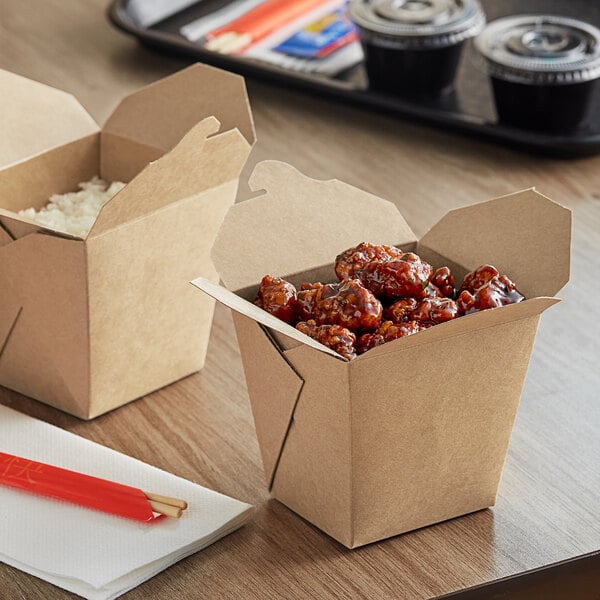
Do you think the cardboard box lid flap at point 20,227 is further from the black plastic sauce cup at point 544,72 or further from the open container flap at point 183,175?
the black plastic sauce cup at point 544,72

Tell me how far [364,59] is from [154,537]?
44.9 inches

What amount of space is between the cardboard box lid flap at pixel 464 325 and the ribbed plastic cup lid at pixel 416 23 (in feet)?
3.25

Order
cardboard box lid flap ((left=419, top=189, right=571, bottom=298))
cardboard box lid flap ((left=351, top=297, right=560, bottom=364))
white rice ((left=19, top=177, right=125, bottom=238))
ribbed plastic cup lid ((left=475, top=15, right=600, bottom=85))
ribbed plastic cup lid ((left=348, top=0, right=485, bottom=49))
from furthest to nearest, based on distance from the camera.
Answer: ribbed plastic cup lid ((left=348, top=0, right=485, bottom=49)), ribbed plastic cup lid ((left=475, top=15, right=600, bottom=85)), white rice ((left=19, top=177, right=125, bottom=238)), cardboard box lid flap ((left=419, top=189, right=571, bottom=298)), cardboard box lid flap ((left=351, top=297, right=560, bottom=364))

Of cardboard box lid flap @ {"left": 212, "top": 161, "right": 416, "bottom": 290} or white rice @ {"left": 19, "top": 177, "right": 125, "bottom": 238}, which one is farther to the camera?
white rice @ {"left": 19, "top": 177, "right": 125, "bottom": 238}

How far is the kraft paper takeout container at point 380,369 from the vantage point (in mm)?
902

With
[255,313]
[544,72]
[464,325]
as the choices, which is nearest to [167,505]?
[255,313]

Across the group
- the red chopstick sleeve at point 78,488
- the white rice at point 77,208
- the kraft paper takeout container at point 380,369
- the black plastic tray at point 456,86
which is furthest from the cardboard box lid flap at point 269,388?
the black plastic tray at point 456,86

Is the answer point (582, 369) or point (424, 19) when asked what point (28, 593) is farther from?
point (424, 19)

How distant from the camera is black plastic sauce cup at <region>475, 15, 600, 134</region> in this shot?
1688 mm

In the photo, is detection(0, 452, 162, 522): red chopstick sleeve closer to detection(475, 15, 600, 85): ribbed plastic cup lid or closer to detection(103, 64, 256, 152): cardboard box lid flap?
detection(103, 64, 256, 152): cardboard box lid flap

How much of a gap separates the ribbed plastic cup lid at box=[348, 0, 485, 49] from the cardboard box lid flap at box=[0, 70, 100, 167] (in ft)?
2.09

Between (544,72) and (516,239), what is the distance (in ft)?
2.41

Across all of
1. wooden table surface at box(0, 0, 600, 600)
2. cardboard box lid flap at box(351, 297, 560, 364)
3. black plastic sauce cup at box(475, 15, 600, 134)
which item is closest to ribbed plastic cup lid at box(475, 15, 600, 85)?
black plastic sauce cup at box(475, 15, 600, 134)

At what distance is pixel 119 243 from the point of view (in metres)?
1.07
